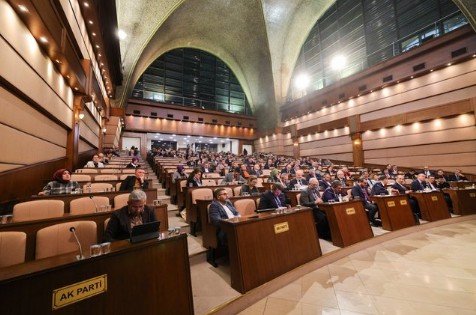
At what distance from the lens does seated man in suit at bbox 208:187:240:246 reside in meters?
2.72

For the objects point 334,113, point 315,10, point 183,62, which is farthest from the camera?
point 183,62

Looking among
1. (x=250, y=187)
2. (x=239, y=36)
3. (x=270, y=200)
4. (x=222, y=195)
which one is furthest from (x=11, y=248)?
(x=239, y=36)

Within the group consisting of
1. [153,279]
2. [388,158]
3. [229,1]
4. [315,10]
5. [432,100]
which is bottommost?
[153,279]

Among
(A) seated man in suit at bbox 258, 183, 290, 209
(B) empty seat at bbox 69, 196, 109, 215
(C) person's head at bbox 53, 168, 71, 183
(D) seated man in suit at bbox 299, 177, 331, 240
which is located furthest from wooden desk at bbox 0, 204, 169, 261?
(D) seated man in suit at bbox 299, 177, 331, 240

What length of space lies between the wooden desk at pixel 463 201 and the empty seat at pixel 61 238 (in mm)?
7569

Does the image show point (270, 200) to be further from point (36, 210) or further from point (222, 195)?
point (36, 210)

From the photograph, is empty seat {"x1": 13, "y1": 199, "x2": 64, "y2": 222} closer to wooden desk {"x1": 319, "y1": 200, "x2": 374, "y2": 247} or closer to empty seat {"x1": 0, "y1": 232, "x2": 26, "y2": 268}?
empty seat {"x1": 0, "y1": 232, "x2": 26, "y2": 268}

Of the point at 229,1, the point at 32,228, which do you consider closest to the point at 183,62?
the point at 229,1

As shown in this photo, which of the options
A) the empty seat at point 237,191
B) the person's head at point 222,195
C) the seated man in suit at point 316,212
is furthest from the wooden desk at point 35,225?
the seated man in suit at point 316,212

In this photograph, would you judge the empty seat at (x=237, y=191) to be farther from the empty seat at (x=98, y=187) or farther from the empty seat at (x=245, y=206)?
the empty seat at (x=98, y=187)

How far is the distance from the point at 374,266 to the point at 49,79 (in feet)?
19.2

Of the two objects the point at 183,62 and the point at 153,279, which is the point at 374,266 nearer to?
the point at 153,279

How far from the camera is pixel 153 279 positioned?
1562 mm

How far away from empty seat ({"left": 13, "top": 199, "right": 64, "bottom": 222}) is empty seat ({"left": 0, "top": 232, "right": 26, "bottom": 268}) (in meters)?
0.84
